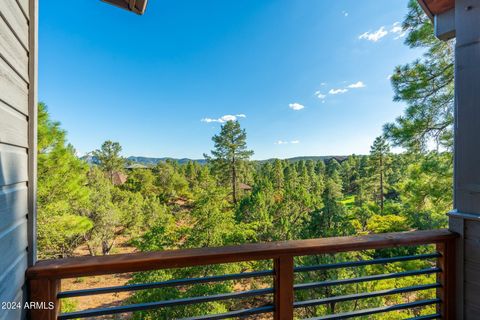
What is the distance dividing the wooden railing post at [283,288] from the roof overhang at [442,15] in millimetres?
1743

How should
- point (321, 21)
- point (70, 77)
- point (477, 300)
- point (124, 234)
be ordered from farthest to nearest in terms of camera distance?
1. point (124, 234)
2. point (70, 77)
3. point (321, 21)
4. point (477, 300)

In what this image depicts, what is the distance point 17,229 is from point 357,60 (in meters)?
9.35

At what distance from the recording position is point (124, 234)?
36.2 ft

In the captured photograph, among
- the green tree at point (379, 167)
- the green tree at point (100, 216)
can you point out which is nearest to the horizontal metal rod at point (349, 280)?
the green tree at point (100, 216)

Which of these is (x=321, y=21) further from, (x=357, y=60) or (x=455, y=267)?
(x=455, y=267)

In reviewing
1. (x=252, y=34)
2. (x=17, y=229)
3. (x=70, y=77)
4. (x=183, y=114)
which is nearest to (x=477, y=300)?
(x=17, y=229)

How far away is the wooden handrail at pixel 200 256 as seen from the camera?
34.0 inches

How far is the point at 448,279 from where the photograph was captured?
1284mm

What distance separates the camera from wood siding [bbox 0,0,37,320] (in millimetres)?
697

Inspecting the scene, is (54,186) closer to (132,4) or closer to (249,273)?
(132,4)

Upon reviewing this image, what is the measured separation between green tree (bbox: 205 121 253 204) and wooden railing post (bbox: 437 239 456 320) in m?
17.8

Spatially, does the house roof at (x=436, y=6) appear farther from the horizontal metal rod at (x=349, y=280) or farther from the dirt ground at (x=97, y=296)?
the dirt ground at (x=97, y=296)

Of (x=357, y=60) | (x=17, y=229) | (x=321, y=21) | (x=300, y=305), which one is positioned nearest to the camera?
A: (x=17, y=229)

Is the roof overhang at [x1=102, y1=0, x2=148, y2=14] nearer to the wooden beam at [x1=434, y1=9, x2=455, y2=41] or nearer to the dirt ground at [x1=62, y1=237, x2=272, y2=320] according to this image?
the wooden beam at [x1=434, y1=9, x2=455, y2=41]
